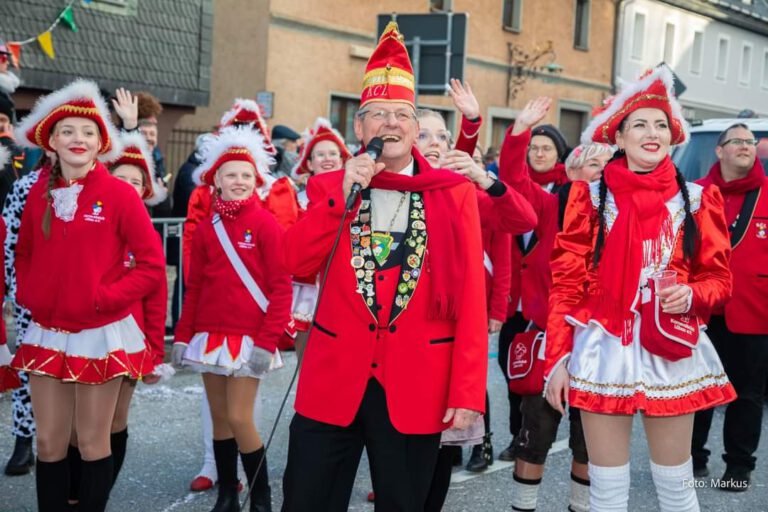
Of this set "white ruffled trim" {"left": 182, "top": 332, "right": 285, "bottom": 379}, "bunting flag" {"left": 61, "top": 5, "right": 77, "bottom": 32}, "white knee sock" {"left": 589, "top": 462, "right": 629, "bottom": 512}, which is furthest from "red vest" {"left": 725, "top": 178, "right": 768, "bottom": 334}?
"bunting flag" {"left": 61, "top": 5, "right": 77, "bottom": 32}

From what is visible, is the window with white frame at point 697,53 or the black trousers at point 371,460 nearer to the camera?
the black trousers at point 371,460

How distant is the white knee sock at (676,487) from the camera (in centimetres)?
387

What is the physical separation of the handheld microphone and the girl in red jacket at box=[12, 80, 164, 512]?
1.46m

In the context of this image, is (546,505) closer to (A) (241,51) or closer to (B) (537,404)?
(B) (537,404)

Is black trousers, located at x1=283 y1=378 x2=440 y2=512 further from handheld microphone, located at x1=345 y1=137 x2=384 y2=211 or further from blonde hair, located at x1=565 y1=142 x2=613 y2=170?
blonde hair, located at x1=565 y1=142 x2=613 y2=170

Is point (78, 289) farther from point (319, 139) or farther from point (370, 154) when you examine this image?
point (319, 139)

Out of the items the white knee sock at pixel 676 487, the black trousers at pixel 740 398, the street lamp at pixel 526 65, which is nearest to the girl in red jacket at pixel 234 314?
the white knee sock at pixel 676 487

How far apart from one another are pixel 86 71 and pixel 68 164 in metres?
11.3

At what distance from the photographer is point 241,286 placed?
505 centimetres

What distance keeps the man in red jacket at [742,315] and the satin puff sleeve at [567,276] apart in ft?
7.74

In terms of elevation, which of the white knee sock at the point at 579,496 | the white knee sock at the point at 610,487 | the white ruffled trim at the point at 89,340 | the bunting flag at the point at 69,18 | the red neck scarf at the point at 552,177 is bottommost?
the white knee sock at the point at 579,496

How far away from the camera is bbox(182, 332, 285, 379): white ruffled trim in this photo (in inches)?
194

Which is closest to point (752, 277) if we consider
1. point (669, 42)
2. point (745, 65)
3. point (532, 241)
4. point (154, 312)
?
point (532, 241)

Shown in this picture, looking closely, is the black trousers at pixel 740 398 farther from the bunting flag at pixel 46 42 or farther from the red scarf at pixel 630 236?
the bunting flag at pixel 46 42
